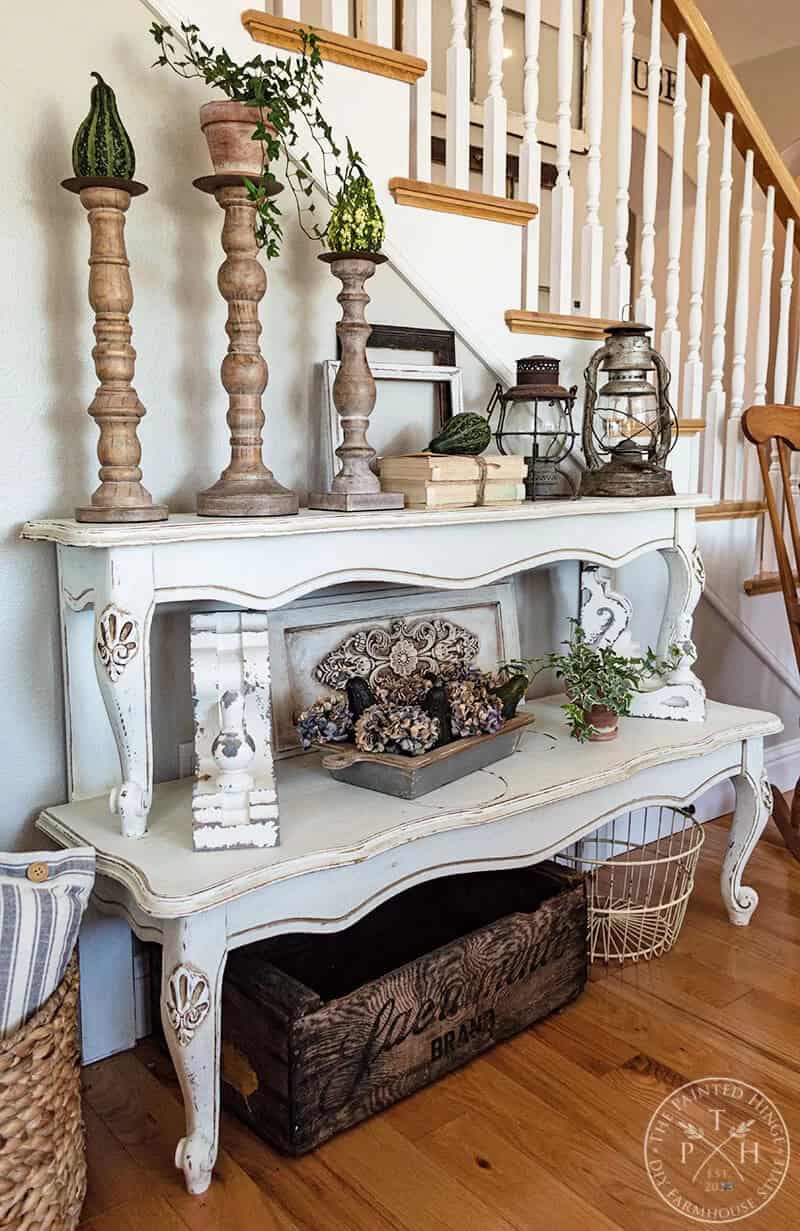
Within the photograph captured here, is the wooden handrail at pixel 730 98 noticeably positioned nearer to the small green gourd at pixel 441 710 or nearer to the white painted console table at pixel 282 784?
the white painted console table at pixel 282 784

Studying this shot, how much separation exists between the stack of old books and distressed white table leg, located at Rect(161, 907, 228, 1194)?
0.77m

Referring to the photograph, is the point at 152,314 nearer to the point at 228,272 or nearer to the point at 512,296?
the point at 228,272

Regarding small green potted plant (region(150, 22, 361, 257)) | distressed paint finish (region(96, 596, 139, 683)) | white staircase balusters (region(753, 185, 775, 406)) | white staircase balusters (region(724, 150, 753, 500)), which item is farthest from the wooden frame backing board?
white staircase balusters (region(753, 185, 775, 406))

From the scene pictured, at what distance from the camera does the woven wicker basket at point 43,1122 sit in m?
1.19

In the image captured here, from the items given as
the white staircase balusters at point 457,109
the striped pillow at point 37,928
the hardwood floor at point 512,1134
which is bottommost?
the hardwood floor at point 512,1134

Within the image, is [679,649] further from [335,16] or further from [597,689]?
[335,16]

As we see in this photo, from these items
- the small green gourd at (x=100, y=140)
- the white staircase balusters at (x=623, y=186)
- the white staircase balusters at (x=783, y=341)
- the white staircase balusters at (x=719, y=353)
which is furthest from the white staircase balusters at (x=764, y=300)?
the small green gourd at (x=100, y=140)

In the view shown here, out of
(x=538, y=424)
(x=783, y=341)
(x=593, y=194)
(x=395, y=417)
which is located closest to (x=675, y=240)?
(x=593, y=194)

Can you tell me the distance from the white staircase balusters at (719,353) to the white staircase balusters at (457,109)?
0.86m

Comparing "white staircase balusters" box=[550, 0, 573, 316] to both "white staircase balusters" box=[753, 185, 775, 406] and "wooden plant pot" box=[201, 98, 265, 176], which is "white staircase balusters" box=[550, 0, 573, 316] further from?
"wooden plant pot" box=[201, 98, 265, 176]

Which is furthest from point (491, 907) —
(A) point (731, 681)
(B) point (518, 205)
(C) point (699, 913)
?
(B) point (518, 205)

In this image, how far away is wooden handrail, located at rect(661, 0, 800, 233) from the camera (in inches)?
97.6

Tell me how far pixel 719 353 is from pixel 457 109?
103cm

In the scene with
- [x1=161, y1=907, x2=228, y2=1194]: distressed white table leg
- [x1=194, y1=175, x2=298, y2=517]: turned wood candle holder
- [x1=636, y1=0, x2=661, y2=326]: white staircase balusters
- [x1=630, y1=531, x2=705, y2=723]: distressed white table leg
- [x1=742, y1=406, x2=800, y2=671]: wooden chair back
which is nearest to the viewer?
[x1=161, y1=907, x2=228, y2=1194]: distressed white table leg
